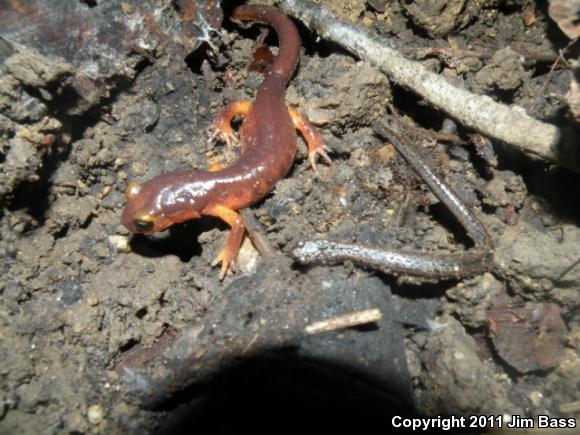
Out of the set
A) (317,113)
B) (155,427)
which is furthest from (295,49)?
(155,427)

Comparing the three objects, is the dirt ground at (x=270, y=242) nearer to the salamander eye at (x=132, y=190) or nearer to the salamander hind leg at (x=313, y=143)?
the salamander hind leg at (x=313, y=143)

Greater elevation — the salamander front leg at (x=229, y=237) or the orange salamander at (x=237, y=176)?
the orange salamander at (x=237, y=176)

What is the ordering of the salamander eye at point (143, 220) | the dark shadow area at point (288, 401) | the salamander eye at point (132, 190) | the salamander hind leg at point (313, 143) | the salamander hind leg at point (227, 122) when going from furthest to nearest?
the salamander hind leg at point (227, 122) → the salamander hind leg at point (313, 143) → the salamander eye at point (132, 190) → the salamander eye at point (143, 220) → the dark shadow area at point (288, 401)

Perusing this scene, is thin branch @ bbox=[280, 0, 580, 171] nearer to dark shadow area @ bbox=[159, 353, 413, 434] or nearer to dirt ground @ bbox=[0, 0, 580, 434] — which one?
dirt ground @ bbox=[0, 0, 580, 434]

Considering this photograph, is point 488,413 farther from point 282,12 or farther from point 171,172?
point 282,12

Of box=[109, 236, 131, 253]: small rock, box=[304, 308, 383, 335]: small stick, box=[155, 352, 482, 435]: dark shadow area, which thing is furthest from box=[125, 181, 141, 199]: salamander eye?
box=[304, 308, 383, 335]: small stick

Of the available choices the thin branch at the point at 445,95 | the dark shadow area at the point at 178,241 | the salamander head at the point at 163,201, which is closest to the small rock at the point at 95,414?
the dark shadow area at the point at 178,241
